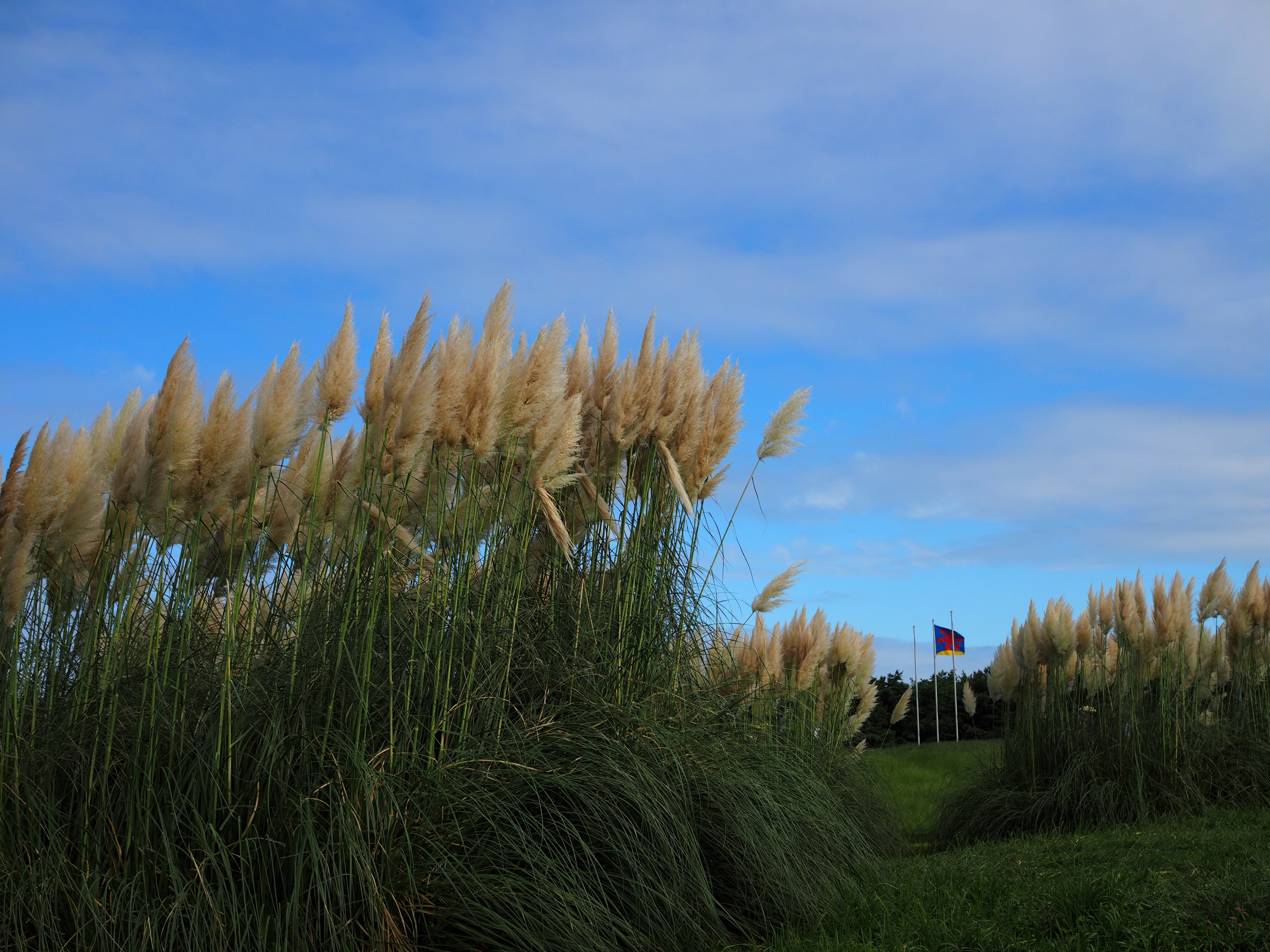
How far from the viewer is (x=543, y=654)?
416 centimetres

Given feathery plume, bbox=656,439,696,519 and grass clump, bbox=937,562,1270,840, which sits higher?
feathery plume, bbox=656,439,696,519

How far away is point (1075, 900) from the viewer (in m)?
3.71

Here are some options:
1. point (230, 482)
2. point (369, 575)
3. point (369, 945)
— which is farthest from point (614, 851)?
point (230, 482)

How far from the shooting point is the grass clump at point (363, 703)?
288cm

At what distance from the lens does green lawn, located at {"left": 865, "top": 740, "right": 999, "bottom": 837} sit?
25.2 feet

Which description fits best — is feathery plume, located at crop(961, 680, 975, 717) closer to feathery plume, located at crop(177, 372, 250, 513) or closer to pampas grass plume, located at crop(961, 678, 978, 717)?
pampas grass plume, located at crop(961, 678, 978, 717)

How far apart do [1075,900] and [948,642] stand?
55.0ft

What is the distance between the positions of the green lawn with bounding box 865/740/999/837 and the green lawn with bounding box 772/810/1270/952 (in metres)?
2.03

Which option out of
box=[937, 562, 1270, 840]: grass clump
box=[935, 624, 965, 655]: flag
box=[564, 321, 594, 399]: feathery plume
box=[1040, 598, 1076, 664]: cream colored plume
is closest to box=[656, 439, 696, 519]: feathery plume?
box=[564, 321, 594, 399]: feathery plume

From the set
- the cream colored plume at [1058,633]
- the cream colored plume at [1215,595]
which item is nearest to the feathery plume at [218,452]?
the cream colored plume at [1058,633]

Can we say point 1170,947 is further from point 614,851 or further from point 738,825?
point 614,851

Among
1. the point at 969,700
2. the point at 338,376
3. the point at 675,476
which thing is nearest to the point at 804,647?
the point at 675,476

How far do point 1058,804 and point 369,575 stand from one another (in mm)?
5016

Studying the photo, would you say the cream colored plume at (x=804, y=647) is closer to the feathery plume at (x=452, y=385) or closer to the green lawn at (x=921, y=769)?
the green lawn at (x=921, y=769)
